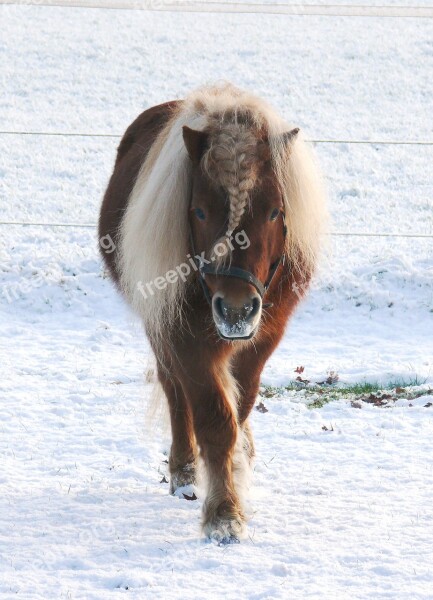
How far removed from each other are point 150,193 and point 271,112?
0.60 metres

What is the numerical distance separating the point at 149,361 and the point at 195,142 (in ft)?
6.00

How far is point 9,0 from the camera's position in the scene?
1961 cm

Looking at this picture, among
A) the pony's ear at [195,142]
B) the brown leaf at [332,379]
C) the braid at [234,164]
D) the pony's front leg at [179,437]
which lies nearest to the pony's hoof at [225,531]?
the pony's front leg at [179,437]

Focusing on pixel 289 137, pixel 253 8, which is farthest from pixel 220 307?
pixel 253 8

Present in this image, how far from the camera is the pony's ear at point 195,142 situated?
3500 mm

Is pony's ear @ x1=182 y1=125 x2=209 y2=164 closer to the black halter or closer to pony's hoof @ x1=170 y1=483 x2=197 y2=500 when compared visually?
the black halter

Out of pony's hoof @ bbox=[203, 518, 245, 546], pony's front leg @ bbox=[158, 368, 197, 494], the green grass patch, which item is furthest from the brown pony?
the green grass patch

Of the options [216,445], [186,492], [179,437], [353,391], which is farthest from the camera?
[353,391]

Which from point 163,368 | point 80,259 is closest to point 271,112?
point 163,368

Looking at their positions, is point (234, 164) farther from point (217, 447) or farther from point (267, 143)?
point (217, 447)

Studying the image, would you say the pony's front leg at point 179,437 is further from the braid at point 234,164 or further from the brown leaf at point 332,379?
the brown leaf at point 332,379

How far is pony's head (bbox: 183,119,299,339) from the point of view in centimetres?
336

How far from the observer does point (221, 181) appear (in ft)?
11.3

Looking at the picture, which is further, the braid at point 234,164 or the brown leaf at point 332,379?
the brown leaf at point 332,379
